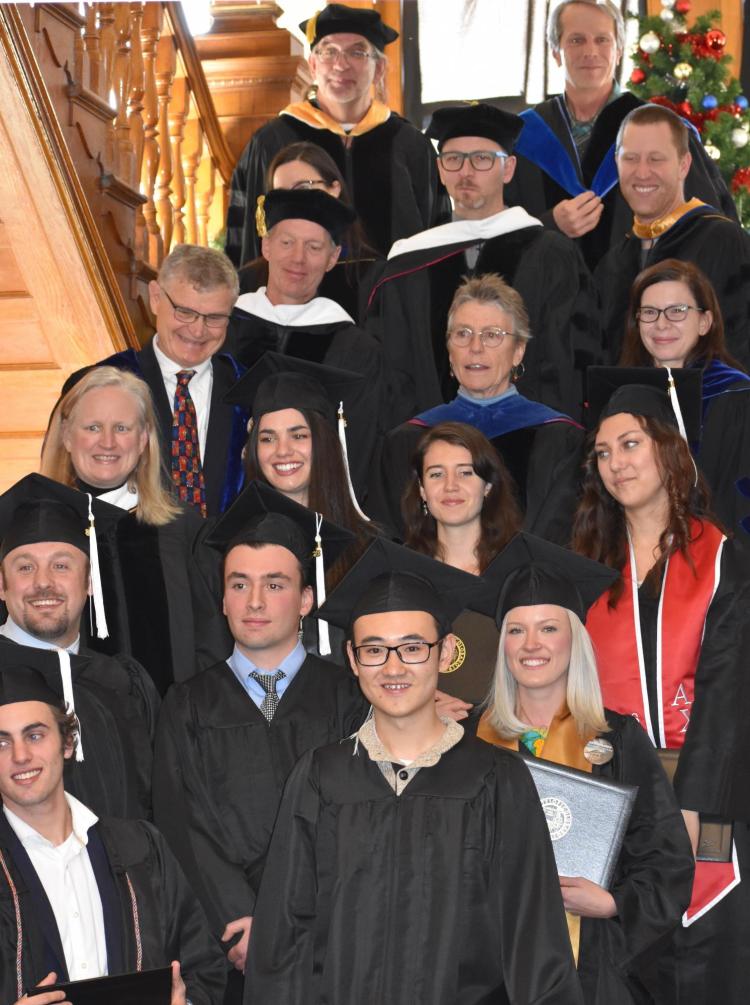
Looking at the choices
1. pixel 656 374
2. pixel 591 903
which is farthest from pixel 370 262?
pixel 591 903

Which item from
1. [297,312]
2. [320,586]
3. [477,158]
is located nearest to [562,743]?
[320,586]

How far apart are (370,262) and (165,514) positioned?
1.93 metres

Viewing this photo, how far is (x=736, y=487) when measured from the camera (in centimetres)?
496

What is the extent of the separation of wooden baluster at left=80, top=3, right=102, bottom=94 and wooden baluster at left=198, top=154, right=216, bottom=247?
149cm

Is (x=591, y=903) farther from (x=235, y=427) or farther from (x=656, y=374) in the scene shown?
(x=235, y=427)

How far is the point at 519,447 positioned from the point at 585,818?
1782 mm

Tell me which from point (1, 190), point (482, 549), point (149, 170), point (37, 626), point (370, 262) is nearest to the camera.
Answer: point (37, 626)

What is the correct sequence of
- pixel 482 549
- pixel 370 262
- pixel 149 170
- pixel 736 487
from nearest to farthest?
pixel 482 549, pixel 736 487, pixel 370 262, pixel 149 170

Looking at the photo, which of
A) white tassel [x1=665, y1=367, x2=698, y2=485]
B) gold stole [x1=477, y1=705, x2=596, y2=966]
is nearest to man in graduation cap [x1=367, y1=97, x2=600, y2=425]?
white tassel [x1=665, y1=367, x2=698, y2=485]

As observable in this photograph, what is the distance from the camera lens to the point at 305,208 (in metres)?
5.62

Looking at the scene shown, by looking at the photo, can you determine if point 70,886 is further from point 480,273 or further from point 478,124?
point 478,124

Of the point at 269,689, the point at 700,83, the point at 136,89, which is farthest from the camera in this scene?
the point at 700,83

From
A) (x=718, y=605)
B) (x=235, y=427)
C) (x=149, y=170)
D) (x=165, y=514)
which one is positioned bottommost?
(x=718, y=605)

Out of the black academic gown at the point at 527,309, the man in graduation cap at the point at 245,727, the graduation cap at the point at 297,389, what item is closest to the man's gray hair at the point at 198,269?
the graduation cap at the point at 297,389
